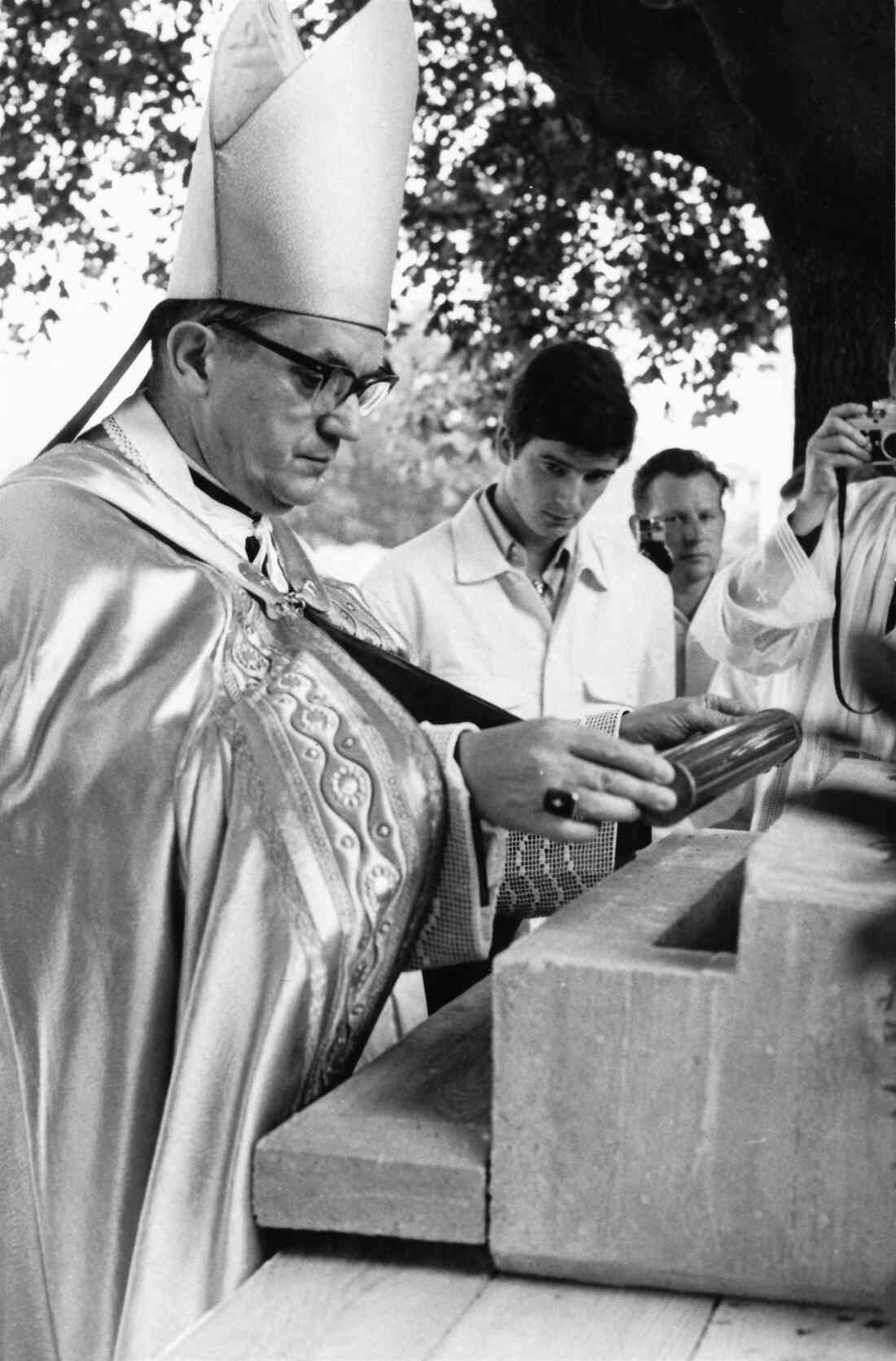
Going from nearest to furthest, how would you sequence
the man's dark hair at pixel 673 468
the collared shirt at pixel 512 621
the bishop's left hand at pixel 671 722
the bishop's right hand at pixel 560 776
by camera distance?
the bishop's right hand at pixel 560 776 < the bishop's left hand at pixel 671 722 < the collared shirt at pixel 512 621 < the man's dark hair at pixel 673 468

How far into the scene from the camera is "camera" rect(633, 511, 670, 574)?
15.7ft

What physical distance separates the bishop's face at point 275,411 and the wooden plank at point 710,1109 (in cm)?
86

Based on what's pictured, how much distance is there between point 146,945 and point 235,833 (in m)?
0.16

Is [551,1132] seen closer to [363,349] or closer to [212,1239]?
[212,1239]

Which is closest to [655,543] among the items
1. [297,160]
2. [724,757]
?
[297,160]

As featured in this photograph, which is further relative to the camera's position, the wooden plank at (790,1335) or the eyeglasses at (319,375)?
the eyeglasses at (319,375)

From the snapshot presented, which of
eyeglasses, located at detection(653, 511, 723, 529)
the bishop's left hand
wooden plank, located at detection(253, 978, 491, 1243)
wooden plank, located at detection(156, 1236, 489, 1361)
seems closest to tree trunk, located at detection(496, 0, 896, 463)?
eyeglasses, located at detection(653, 511, 723, 529)

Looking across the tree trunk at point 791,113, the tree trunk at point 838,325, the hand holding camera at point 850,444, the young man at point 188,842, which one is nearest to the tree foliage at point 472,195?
the tree trunk at point 791,113

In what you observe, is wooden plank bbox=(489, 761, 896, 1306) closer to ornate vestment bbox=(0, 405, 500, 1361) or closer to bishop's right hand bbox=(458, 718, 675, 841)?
bishop's right hand bbox=(458, 718, 675, 841)

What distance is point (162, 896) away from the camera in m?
1.84

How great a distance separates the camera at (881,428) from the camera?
3389 mm

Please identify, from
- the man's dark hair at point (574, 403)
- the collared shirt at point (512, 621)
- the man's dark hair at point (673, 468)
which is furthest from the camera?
the man's dark hair at point (673, 468)

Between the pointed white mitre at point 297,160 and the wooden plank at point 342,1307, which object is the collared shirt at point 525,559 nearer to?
the pointed white mitre at point 297,160

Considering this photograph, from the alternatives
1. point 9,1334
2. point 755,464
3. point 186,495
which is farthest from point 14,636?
point 755,464
